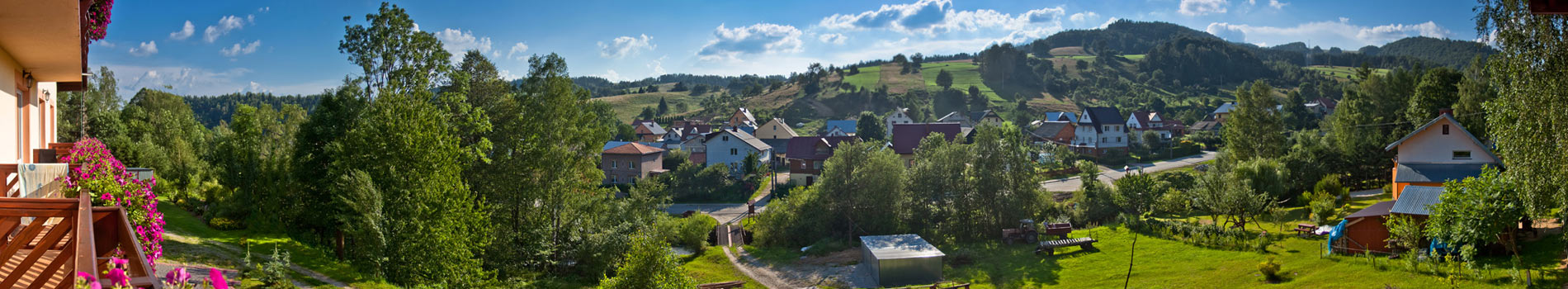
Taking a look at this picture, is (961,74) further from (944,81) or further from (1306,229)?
(1306,229)

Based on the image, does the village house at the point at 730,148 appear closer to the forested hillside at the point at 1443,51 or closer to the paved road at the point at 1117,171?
the paved road at the point at 1117,171

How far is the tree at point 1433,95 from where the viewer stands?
130 ft

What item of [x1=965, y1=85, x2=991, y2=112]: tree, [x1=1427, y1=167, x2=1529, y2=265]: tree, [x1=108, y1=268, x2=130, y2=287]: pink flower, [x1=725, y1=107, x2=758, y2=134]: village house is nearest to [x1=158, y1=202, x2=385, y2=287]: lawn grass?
[x1=108, y1=268, x2=130, y2=287]: pink flower

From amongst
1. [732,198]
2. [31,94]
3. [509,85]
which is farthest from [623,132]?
[31,94]

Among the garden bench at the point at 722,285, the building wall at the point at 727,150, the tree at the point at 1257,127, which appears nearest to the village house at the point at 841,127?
the building wall at the point at 727,150

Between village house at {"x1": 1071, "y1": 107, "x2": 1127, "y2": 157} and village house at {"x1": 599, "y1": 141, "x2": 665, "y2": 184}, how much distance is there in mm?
40944

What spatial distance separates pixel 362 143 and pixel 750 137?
51.2 metres

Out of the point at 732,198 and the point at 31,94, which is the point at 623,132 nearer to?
the point at 732,198

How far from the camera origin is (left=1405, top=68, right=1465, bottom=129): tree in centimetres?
3966

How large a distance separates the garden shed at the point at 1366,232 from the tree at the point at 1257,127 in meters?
21.5

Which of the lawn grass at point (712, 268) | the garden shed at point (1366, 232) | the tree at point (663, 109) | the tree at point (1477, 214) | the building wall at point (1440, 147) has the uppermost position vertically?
the tree at point (663, 109)

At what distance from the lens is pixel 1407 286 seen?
17.6 meters

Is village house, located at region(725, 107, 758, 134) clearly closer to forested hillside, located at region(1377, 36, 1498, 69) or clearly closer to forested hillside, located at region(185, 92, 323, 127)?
forested hillside, located at region(185, 92, 323, 127)

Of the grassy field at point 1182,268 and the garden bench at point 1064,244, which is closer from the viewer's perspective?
the grassy field at point 1182,268
